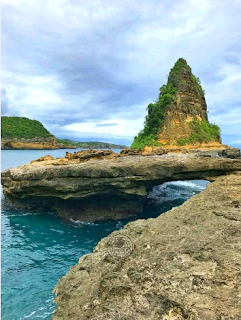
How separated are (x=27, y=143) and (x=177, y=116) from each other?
10302cm

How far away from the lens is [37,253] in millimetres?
16203

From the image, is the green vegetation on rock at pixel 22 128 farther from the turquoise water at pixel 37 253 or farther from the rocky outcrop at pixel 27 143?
the turquoise water at pixel 37 253

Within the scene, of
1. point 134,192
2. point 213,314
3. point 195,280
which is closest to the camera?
point 213,314

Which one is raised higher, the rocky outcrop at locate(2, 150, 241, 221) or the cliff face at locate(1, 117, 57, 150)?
the cliff face at locate(1, 117, 57, 150)

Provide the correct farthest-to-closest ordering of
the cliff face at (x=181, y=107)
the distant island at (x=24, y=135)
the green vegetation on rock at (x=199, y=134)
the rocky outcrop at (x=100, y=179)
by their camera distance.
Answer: the distant island at (x=24, y=135) < the cliff face at (x=181, y=107) < the green vegetation on rock at (x=199, y=134) < the rocky outcrop at (x=100, y=179)

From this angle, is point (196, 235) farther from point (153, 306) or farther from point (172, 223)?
point (153, 306)

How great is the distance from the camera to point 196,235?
756 cm

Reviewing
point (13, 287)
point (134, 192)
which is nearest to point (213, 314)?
point (13, 287)

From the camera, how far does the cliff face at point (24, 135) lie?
424 ft

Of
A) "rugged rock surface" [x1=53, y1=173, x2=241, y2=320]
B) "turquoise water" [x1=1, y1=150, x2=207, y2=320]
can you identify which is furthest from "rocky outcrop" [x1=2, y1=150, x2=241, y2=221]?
"rugged rock surface" [x1=53, y1=173, x2=241, y2=320]

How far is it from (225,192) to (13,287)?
9.51 metres

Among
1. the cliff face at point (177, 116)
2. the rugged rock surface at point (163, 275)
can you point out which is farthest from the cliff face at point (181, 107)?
the rugged rock surface at point (163, 275)

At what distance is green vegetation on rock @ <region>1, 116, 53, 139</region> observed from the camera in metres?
130

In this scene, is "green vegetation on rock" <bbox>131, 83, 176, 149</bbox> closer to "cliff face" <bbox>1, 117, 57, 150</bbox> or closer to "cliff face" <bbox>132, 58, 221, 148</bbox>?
"cliff face" <bbox>132, 58, 221, 148</bbox>
